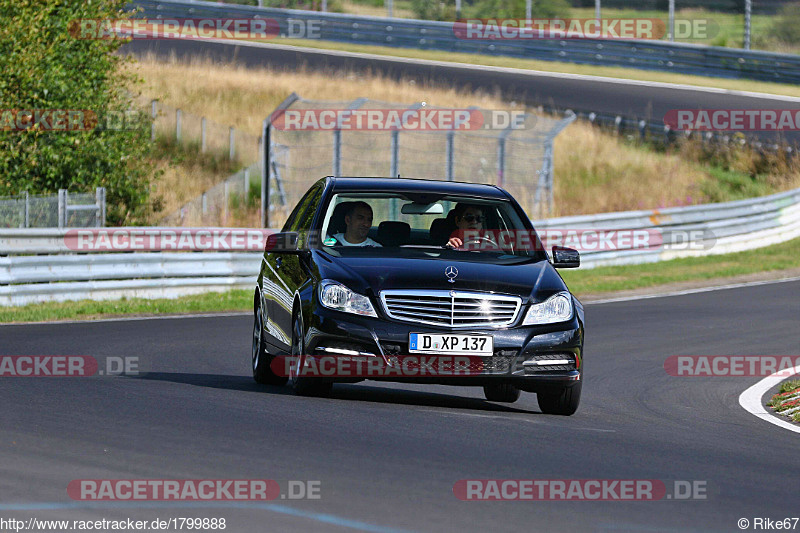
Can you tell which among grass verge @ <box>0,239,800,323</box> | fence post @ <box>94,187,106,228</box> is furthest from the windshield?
fence post @ <box>94,187,106,228</box>

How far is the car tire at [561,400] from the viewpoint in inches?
401

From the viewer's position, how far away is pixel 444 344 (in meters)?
9.59

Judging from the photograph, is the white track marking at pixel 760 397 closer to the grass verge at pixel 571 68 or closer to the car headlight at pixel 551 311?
the car headlight at pixel 551 311

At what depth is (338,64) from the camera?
43781 mm

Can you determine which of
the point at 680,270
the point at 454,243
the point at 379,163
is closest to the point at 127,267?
the point at 454,243

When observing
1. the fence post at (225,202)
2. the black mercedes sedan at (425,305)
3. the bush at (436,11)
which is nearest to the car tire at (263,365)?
the black mercedes sedan at (425,305)

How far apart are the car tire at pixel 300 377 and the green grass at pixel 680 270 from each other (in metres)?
13.9

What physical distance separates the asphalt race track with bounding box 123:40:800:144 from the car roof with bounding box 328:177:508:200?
1012 inches

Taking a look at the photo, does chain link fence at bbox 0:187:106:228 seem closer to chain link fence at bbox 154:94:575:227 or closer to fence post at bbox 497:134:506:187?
chain link fence at bbox 154:94:575:227

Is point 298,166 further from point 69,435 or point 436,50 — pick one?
point 69,435

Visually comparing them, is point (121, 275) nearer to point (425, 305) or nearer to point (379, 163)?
point (425, 305)

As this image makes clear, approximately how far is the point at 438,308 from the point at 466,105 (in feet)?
92.7

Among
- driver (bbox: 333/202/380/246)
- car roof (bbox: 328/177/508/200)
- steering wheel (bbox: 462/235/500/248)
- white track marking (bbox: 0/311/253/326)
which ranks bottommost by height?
white track marking (bbox: 0/311/253/326)

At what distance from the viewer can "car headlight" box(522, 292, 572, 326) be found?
9.83 metres
